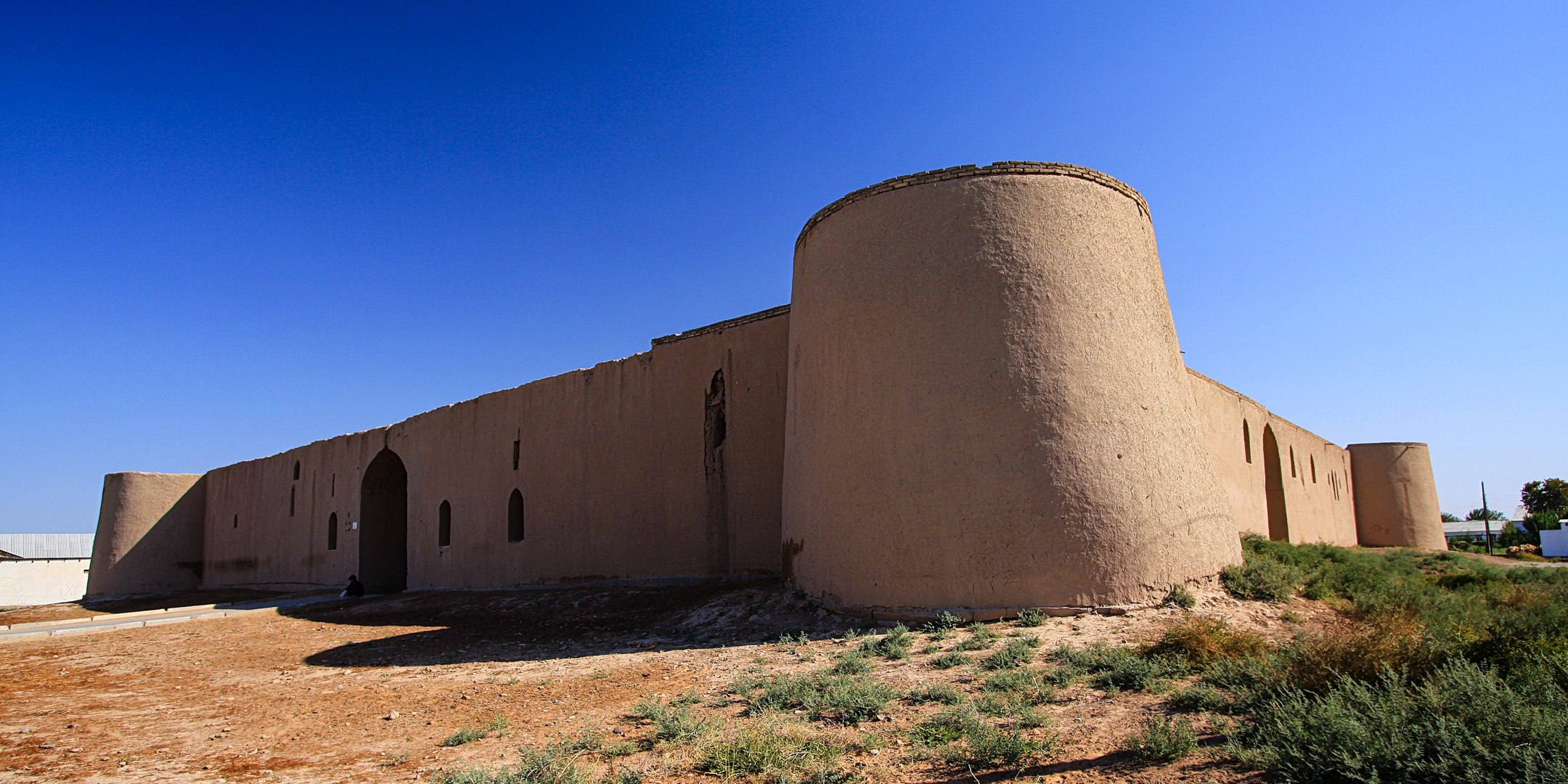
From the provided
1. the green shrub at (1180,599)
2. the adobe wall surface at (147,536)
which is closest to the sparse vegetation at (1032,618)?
the green shrub at (1180,599)

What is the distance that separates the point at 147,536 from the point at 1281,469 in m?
32.8

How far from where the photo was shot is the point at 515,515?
16781 mm

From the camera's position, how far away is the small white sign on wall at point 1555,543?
31.1 m

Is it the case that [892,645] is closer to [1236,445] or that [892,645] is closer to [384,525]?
[1236,445]

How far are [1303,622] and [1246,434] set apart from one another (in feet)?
35.0

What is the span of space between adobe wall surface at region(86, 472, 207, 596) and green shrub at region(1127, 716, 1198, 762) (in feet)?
103

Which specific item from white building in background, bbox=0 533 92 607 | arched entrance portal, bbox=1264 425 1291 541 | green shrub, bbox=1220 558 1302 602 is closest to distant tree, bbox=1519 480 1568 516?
arched entrance portal, bbox=1264 425 1291 541

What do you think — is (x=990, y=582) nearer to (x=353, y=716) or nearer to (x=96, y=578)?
(x=353, y=716)

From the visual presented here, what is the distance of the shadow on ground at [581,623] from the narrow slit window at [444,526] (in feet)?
14.2

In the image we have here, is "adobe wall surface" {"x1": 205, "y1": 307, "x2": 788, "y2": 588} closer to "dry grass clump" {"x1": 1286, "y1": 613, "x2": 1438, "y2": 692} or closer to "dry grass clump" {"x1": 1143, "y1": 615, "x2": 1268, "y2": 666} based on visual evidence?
"dry grass clump" {"x1": 1143, "y1": 615, "x2": 1268, "y2": 666}

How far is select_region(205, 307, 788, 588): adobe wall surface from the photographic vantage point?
1255cm

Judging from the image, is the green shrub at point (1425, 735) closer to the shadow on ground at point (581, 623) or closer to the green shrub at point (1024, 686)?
the green shrub at point (1024, 686)

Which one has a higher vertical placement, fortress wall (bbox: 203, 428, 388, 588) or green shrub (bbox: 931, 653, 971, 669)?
fortress wall (bbox: 203, 428, 388, 588)

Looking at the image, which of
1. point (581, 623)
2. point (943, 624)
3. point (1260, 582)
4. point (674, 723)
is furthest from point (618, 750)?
point (1260, 582)
